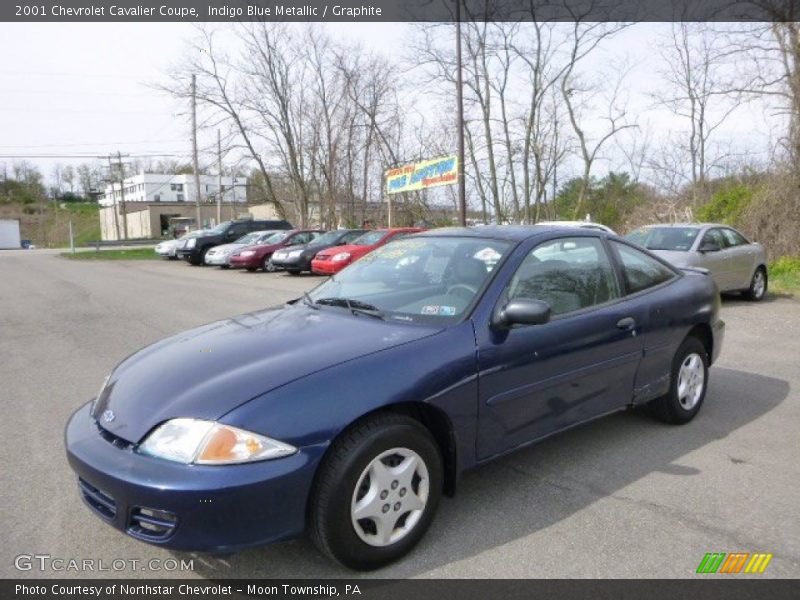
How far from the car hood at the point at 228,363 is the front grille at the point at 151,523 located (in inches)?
11.9

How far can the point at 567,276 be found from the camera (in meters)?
3.75

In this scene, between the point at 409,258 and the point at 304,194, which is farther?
the point at 304,194

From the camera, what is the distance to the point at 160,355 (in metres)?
3.16

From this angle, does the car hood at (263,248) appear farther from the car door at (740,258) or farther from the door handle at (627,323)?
the door handle at (627,323)

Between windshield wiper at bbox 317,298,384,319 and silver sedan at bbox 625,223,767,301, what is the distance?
770 cm

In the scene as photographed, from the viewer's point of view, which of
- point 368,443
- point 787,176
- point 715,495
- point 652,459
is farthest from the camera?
point 787,176

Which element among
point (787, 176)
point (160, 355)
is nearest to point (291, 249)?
point (787, 176)

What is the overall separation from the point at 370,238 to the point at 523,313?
15.3 metres

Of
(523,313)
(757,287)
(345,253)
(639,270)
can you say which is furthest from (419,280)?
(345,253)

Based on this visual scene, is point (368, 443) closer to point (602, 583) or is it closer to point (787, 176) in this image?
point (602, 583)

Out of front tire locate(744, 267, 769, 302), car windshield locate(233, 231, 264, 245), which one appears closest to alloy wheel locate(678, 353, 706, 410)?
front tire locate(744, 267, 769, 302)

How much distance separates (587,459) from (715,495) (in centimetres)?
76

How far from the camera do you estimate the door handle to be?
3.80 meters

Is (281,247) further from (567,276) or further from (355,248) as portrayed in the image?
(567,276)
